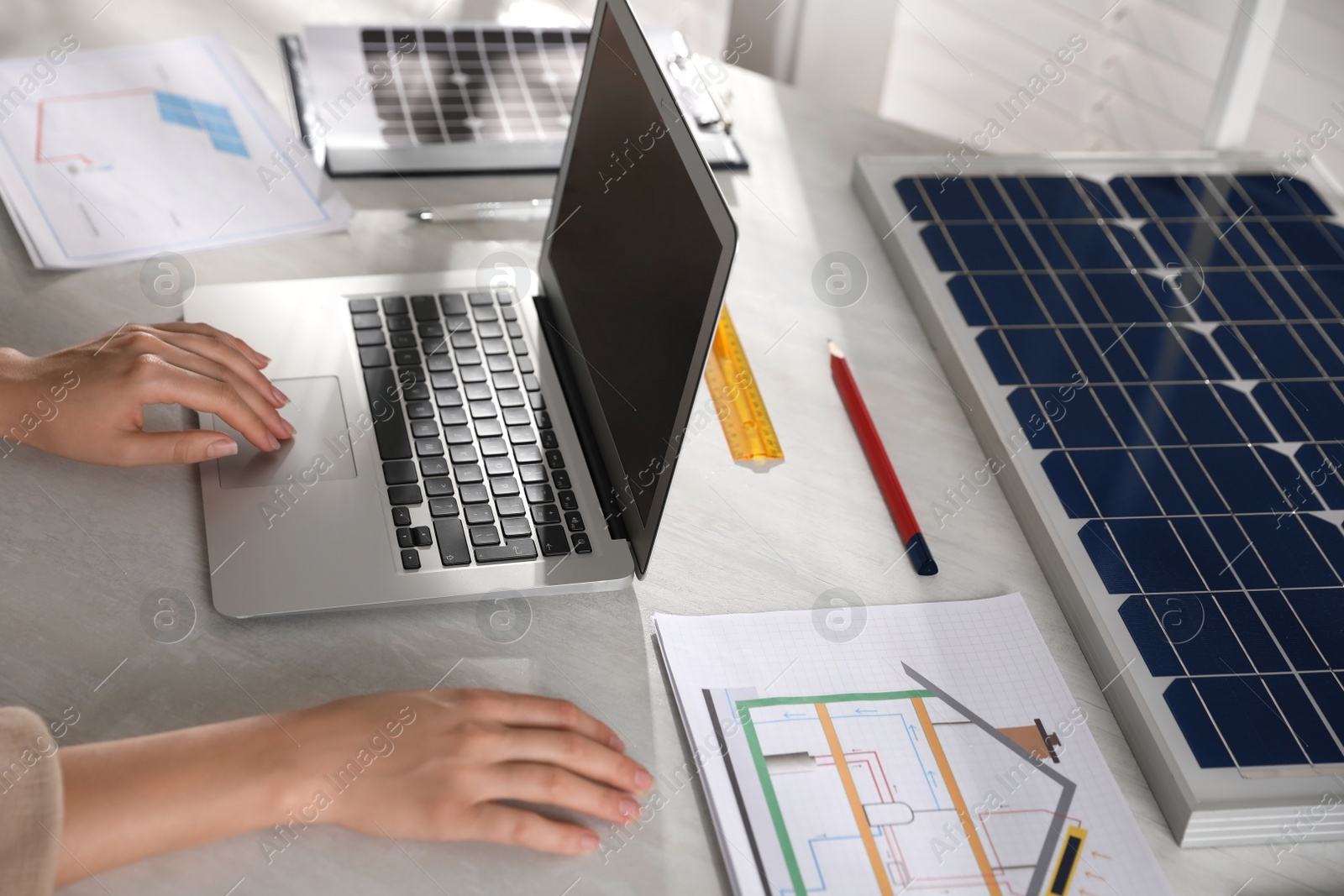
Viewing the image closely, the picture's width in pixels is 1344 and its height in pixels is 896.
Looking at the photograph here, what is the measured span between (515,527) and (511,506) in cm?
2

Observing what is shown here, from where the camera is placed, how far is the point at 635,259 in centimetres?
92

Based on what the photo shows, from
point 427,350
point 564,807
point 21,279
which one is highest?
point 21,279

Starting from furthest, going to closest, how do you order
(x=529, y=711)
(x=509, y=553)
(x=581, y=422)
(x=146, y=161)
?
(x=146, y=161), (x=581, y=422), (x=509, y=553), (x=529, y=711)

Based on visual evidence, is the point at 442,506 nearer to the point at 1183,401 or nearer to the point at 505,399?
the point at 505,399

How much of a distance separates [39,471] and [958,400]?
860mm

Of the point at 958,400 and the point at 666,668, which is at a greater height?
the point at 958,400

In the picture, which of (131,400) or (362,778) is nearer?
(362,778)

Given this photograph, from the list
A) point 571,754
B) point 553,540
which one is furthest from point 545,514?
point 571,754

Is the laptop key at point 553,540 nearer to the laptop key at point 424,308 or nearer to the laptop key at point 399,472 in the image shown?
the laptop key at point 399,472

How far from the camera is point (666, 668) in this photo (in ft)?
2.89

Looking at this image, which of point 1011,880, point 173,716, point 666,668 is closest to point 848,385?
point 666,668

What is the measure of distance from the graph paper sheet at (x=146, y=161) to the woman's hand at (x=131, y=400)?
A: 217 mm

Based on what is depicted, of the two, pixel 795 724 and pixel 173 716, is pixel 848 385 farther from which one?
pixel 173 716

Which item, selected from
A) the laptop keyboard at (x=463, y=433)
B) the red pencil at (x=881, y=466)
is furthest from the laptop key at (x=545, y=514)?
the red pencil at (x=881, y=466)
